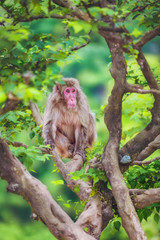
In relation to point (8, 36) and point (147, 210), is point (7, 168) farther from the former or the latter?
point (147, 210)

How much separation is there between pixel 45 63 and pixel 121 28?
2.34 ft

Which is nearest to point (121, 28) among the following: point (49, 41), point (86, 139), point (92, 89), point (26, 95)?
point (49, 41)

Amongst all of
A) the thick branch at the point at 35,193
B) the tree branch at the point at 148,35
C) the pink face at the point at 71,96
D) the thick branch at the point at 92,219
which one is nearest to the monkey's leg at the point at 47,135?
the pink face at the point at 71,96

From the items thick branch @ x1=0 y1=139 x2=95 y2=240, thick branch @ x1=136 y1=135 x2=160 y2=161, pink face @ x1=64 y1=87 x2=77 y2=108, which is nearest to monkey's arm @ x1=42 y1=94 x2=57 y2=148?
pink face @ x1=64 y1=87 x2=77 y2=108

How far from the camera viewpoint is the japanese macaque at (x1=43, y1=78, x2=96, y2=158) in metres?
5.67

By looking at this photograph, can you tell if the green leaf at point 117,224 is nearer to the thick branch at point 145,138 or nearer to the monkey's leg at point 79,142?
the thick branch at point 145,138

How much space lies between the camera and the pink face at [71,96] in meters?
5.57

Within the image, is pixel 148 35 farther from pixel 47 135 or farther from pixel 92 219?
pixel 47 135

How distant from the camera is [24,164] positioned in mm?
3711

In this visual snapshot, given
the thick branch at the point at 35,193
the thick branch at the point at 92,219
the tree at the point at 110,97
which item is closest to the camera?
the tree at the point at 110,97

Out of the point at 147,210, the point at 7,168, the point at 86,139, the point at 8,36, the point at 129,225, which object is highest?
the point at 8,36

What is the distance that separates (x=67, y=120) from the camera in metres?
6.02

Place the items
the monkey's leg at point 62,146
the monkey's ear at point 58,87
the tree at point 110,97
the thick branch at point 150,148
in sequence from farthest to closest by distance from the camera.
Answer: the monkey's leg at point 62,146
the monkey's ear at point 58,87
the thick branch at point 150,148
the tree at point 110,97

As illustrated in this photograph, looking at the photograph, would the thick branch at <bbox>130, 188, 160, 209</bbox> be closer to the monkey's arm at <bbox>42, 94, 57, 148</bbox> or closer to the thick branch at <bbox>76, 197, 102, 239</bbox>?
the thick branch at <bbox>76, 197, 102, 239</bbox>
